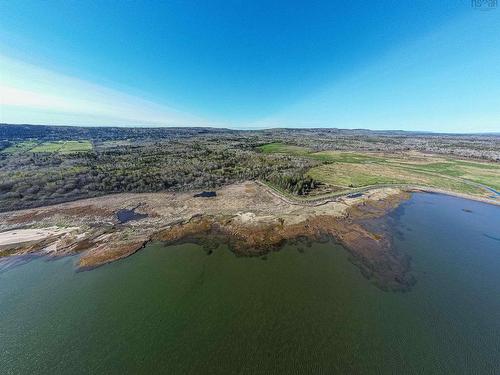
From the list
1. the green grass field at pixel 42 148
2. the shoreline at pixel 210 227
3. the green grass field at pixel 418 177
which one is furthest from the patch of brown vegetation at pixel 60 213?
the green grass field at pixel 42 148

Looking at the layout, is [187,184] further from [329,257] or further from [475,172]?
[475,172]

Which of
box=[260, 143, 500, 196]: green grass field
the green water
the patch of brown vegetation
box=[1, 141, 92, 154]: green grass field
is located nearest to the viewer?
the green water

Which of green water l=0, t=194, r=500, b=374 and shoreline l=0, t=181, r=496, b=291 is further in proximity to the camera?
shoreline l=0, t=181, r=496, b=291

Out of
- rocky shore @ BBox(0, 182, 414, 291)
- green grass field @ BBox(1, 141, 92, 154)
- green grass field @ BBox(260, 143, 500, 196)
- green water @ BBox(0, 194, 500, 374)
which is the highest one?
green grass field @ BBox(1, 141, 92, 154)

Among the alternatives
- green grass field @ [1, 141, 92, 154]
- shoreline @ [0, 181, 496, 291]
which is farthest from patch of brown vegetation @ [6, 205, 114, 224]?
green grass field @ [1, 141, 92, 154]

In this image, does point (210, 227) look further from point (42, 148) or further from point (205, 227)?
point (42, 148)

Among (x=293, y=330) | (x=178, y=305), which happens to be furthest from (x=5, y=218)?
(x=293, y=330)

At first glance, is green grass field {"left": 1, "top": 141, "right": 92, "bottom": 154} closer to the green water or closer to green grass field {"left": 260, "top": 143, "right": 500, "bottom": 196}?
the green water
